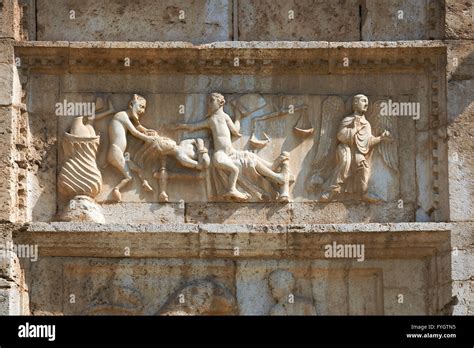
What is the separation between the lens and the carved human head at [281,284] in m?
14.3

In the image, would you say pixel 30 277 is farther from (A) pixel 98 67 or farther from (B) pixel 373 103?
(B) pixel 373 103

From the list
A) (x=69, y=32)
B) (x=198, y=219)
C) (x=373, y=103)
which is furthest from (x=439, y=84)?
(x=69, y=32)

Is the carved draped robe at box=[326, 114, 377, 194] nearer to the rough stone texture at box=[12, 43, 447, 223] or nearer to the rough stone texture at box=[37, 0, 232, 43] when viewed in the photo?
the rough stone texture at box=[12, 43, 447, 223]

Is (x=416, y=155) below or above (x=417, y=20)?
below

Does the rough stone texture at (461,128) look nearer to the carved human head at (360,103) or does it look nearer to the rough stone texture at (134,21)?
the carved human head at (360,103)

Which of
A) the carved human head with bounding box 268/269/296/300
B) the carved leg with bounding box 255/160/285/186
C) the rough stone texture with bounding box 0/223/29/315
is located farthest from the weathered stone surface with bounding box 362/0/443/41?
the rough stone texture with bounding box 0/223/29/315

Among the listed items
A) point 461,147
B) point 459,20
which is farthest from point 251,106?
point 459,20

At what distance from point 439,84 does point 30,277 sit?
4034 mm

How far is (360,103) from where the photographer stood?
14.6 meters

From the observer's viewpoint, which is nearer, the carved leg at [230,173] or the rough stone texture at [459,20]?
the carved leg at [230,173]

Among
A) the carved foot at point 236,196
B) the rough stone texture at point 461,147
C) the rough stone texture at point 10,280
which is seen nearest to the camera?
the rough stone texture at point 10,280

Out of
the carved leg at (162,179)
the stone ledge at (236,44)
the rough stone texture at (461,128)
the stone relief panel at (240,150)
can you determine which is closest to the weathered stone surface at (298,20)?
the stone ledge at (236,44)

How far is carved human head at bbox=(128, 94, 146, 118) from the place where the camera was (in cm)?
1453

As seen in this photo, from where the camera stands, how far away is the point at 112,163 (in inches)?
569
